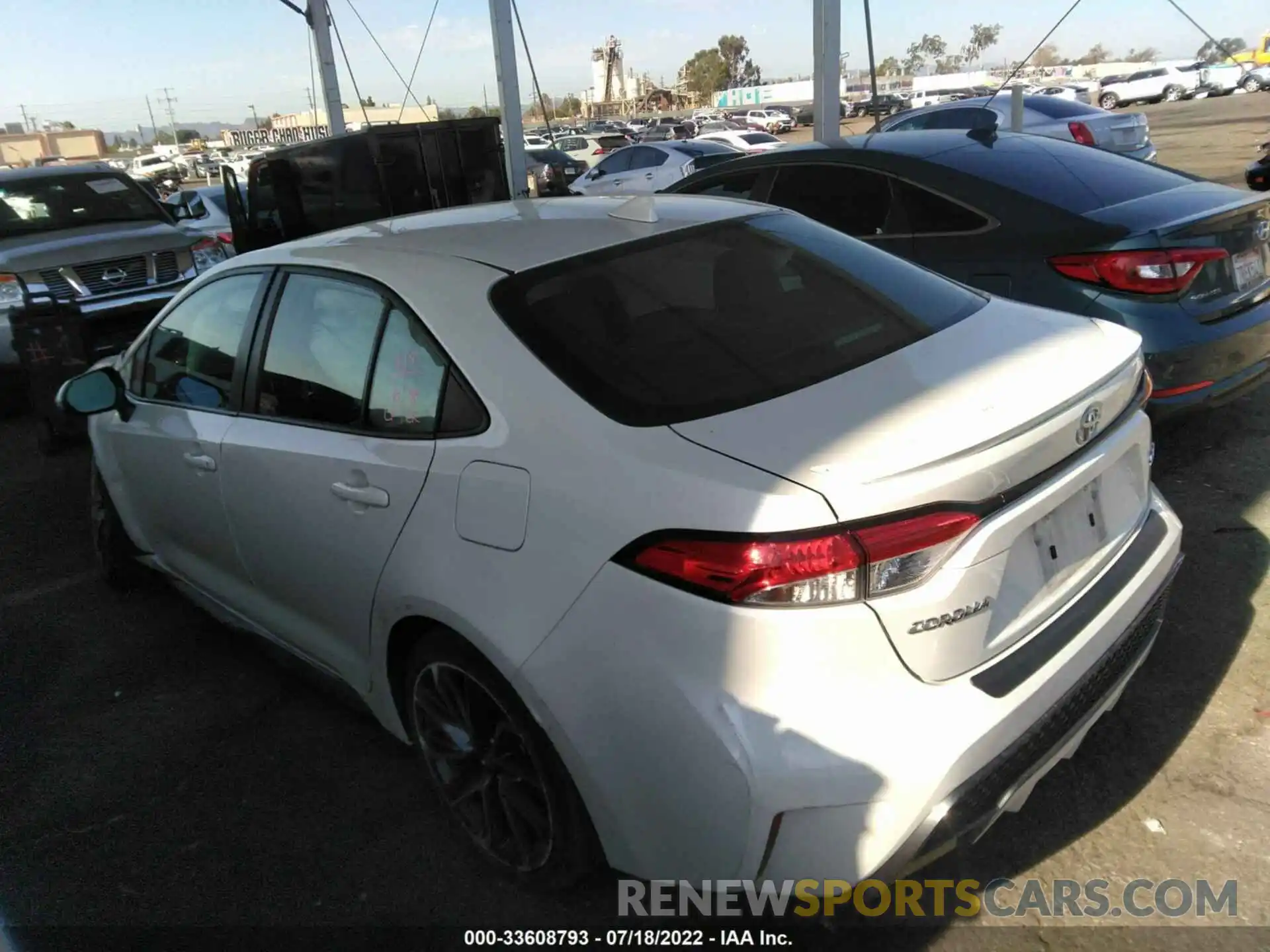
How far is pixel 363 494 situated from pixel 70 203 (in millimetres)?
8241

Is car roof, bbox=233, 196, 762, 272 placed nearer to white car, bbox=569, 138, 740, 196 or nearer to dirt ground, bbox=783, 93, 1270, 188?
dirt ground, bbox=783, 93, 1270, 188

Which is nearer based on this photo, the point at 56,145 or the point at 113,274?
the point at 113,274

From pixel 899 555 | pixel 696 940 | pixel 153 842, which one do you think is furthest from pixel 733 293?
pixel 153 842

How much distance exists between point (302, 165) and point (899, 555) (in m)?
10.7

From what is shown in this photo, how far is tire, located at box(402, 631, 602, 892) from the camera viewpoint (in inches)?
86.4

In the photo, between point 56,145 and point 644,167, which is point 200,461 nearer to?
point 644,167

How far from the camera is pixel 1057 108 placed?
15750mm

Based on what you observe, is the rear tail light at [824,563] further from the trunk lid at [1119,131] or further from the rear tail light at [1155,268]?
the trunk lid at [1119,131]

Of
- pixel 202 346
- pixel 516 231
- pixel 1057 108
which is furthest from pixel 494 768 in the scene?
pixel 1057 108

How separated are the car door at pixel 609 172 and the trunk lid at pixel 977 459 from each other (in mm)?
15086

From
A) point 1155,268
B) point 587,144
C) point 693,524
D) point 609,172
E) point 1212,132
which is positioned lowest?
point 587,144

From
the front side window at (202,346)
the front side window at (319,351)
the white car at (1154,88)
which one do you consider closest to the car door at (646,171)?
the front side window at (202,346)

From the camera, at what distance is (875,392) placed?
7.00ft

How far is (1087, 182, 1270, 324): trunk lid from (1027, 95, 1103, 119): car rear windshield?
12643mm
